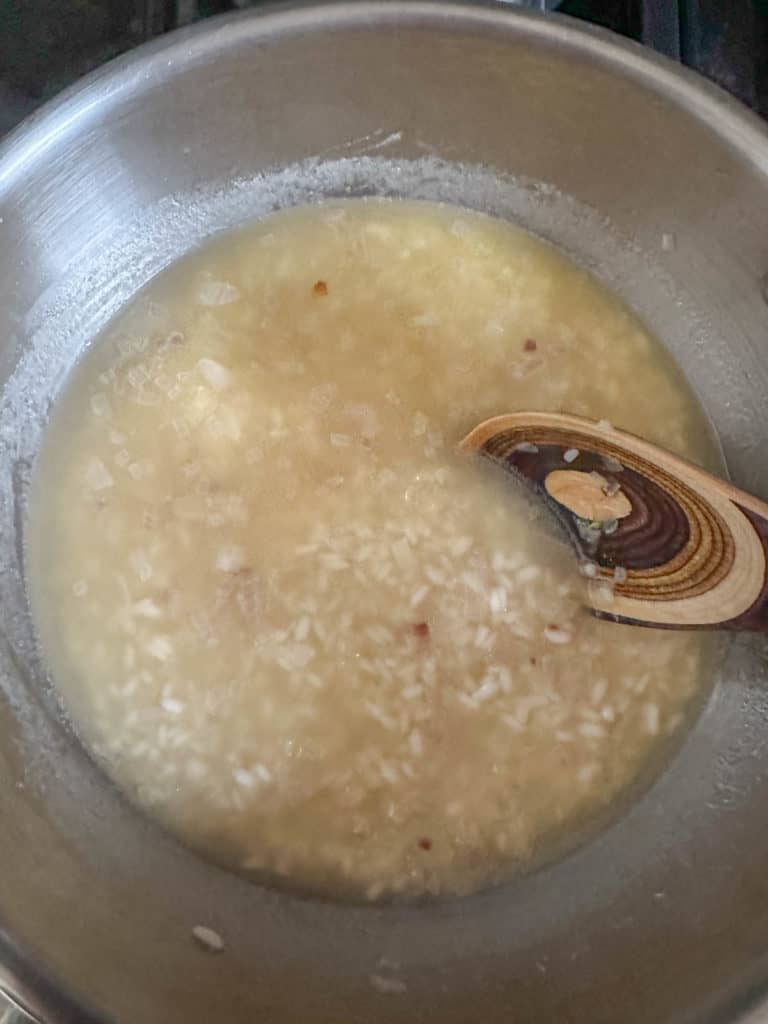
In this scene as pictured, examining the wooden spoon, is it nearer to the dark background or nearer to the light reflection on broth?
the light reflection on broth

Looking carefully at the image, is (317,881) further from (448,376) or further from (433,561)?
(448,376)

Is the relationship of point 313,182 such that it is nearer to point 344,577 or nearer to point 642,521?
point 344,577

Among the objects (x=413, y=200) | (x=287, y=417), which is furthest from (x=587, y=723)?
(x=413, y=200)

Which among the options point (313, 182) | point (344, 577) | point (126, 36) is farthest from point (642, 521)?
point (126, 36)

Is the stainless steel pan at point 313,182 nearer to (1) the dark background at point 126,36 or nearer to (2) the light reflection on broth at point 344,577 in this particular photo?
(2) the light reflection on broth at point 344,577

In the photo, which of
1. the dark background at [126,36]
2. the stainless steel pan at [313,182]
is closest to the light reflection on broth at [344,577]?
the stainless steel pan at [313,182]

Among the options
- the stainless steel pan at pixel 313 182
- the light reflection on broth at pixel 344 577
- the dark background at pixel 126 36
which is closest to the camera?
the stainless steel pan at pixel 313 182

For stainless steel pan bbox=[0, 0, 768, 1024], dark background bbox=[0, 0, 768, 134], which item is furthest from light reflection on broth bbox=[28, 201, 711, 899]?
dark background bbox=[0, 0, 768, 134]
